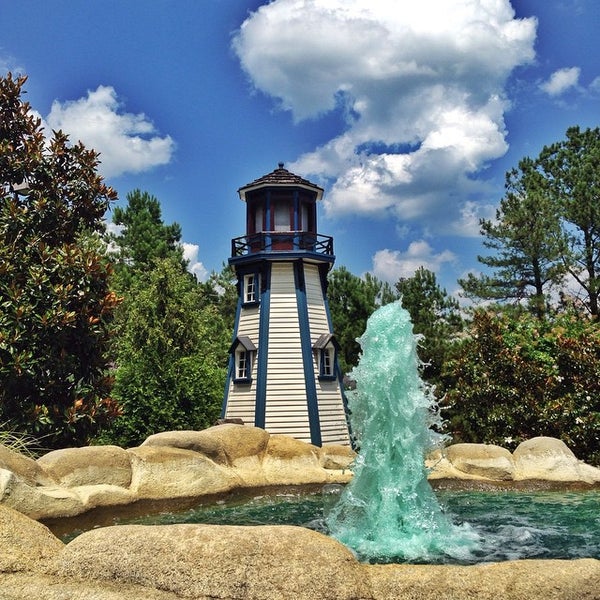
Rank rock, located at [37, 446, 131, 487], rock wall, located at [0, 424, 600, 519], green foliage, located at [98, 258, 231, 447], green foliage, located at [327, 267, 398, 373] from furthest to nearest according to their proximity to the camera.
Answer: green foliage, located at [327, 267, 398, 373], green foliage, located at [98, 258, 231, 447], rock, located at [37, 446, 131, 487], rock wall, located at [0, 424, 600, 519]

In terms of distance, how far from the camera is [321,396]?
2216cm

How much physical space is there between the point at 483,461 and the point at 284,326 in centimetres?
956

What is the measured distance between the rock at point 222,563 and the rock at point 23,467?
443 cm

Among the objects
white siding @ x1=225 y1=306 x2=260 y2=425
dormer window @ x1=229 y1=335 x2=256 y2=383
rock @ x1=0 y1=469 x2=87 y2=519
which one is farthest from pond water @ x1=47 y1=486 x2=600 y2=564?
dormer window @ x1=229 y1=335 x2=256 y2=383

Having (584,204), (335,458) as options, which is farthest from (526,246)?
(335,458)

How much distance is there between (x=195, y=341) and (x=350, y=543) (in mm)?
17125

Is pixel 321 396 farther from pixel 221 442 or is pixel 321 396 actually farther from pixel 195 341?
pixel 221 442

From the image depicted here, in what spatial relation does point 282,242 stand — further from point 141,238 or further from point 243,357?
point 141,238

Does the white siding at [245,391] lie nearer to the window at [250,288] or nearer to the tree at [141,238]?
the window at [250,288]

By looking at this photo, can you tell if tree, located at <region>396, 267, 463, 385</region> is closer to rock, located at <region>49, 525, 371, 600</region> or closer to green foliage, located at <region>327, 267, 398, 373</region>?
green foliage, located at <region>327, 267, 398, 373</region>

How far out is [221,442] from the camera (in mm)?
13961

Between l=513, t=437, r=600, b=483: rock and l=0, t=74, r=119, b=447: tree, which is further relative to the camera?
l=513, t=437, r=600, b=483: rock

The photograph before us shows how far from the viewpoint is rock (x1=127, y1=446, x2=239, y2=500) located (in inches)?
456

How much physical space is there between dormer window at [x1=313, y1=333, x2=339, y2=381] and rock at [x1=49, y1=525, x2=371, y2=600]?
1696 cm
